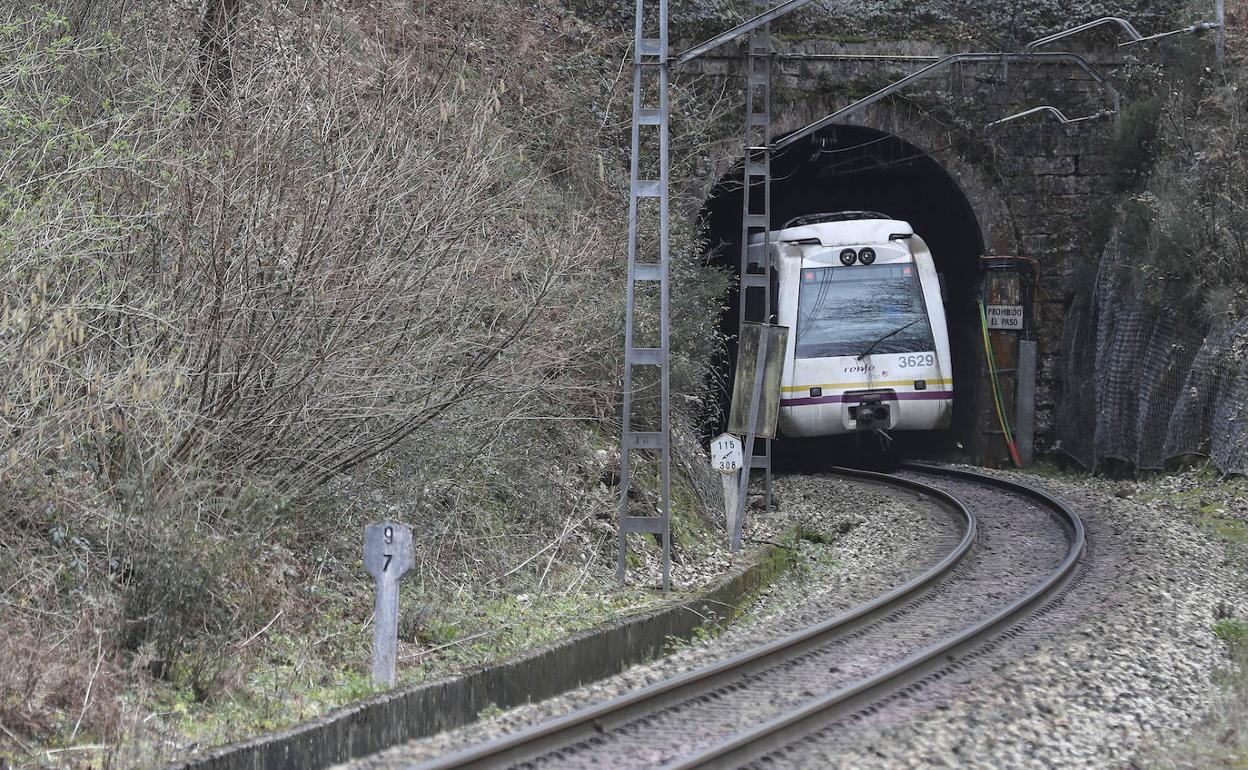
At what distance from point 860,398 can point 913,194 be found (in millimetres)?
8351

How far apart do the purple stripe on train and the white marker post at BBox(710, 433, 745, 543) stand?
18.0 ft

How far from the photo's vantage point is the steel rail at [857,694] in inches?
230

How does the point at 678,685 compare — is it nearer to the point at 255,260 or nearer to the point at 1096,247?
the point at 255,260

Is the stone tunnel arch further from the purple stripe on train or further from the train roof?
the purple stripe on train

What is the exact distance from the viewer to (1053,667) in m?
7.79

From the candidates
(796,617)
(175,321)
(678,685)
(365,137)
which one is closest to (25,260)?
(175,321)

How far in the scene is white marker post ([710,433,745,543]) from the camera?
39.8 ft

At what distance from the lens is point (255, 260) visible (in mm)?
8164

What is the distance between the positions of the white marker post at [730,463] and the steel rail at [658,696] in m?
1.97

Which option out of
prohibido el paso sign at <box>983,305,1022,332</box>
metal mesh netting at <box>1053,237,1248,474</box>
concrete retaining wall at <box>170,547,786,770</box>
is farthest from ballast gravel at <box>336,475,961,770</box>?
prohibido el paso sign at <box>983,305,1022,332</box>

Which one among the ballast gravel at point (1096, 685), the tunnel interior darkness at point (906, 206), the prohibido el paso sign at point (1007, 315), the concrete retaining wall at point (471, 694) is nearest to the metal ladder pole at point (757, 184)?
the tunnel interior darkness at point (906, 206)

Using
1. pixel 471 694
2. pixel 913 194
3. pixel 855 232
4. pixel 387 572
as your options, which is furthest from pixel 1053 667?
pixel 913 194

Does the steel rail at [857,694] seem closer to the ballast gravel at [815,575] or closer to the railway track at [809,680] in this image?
the railway track at [809,680]

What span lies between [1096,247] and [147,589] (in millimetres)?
16765
